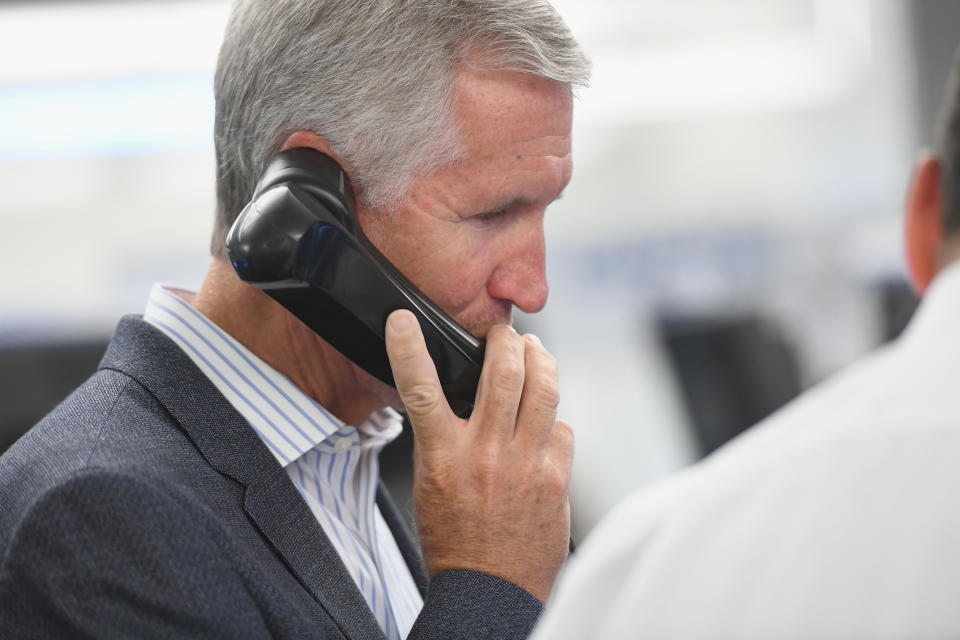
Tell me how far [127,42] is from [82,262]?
88cm

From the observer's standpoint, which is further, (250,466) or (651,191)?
(651,191)

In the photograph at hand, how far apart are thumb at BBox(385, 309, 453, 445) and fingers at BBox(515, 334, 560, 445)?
0.08 m

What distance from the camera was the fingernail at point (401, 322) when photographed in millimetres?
1067

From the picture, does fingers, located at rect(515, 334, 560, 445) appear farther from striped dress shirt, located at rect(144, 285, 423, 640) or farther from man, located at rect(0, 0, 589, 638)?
striped dress shirt, located at rect(144, 285, 423, 640)

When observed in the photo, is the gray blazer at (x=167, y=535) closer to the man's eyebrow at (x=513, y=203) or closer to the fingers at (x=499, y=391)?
the fingers at (x=499, y=391)

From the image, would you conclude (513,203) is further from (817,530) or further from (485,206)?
(817,530)

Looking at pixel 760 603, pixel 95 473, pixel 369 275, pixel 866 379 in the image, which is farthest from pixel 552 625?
pixel 369 275

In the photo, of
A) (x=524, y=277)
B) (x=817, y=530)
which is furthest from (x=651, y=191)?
(x=817, y=530)

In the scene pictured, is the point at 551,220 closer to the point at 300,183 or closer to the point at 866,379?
the point at 300,183

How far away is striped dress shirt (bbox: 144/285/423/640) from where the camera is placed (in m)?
1.08

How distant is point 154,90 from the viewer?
420 centimetres

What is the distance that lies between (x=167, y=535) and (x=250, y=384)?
0.26 meters

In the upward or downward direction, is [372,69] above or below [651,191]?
above

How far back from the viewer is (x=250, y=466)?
3.32 feet
